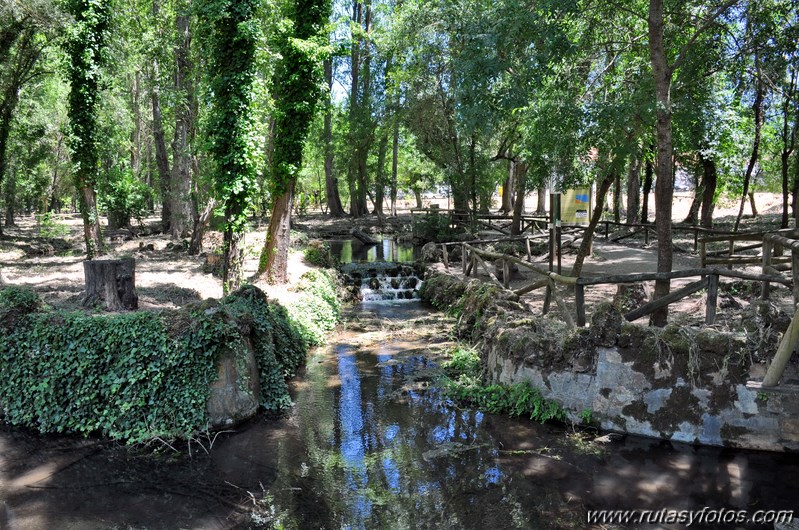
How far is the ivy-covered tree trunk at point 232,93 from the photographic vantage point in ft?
39.7

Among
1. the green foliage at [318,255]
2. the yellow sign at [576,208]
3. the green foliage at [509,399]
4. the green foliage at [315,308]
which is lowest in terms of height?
the green foliage at [509,399]

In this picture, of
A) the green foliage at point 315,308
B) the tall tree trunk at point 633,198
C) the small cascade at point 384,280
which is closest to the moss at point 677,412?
the green foliage at point 315,308

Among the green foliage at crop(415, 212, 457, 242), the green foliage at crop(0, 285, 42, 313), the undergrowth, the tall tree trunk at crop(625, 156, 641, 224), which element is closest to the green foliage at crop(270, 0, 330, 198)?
the green foliage at crop(0, 285, 42, 313)

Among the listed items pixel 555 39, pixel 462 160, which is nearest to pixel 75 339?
pixel 555 39

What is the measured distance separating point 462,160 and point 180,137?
12.8 metres

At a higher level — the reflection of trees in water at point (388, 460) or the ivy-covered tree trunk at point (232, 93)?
the ivy-covered tree trunk at point (232, 93)

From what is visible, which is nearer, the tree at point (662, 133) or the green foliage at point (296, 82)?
the tree at point (662, 133)

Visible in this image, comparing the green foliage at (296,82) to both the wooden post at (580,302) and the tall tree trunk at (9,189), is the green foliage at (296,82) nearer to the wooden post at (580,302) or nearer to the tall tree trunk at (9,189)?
the wooden post at (580,302)

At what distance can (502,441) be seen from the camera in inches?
297

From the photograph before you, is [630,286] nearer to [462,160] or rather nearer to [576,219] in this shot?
[462,160]

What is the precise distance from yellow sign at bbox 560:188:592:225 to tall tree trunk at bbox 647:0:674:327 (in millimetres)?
22828

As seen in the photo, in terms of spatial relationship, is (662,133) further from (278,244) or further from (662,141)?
(278,244)

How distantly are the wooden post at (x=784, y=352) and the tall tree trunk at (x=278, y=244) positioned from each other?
1103 cm

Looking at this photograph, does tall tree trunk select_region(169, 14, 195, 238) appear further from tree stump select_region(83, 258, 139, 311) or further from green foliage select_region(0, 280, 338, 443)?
green foliage select_region(0, 280, 338, 443)
